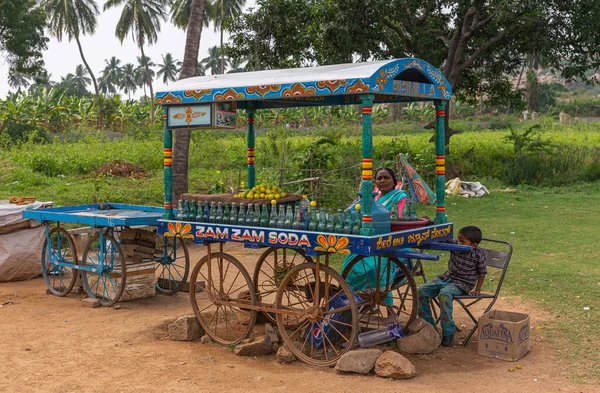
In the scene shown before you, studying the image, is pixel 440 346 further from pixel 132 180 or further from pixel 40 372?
pixel 132 180

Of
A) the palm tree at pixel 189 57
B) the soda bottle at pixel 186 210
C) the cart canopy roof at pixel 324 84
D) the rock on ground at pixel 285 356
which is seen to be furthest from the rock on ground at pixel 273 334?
the palm tree at pixel 189 57

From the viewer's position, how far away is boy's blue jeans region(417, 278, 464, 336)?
568 centimetres

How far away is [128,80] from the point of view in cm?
8919

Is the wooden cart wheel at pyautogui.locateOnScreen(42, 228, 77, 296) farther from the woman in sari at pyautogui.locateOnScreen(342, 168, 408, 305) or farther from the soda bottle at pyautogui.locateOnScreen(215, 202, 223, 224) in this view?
the woman in sari at pyautogui.locateOnScreen(342, 168, 408, 305)

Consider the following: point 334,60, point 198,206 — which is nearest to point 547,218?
point 334,60

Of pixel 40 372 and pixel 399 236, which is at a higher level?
pixel 399 236

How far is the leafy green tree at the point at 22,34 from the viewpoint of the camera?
27.3 metres

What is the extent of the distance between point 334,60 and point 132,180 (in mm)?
5771

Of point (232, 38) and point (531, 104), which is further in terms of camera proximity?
point (531, 104)

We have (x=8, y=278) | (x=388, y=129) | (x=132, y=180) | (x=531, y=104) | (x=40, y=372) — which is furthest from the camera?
(x=531, y=104)

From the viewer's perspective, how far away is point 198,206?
20.1ft

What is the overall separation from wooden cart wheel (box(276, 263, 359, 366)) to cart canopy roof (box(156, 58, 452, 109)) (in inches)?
55.8

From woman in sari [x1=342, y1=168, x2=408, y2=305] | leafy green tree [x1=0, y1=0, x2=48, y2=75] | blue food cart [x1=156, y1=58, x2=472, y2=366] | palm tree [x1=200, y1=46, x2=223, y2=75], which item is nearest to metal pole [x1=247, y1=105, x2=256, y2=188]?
blue food cart [x1=156, y1=58, x2=472, y2=366]

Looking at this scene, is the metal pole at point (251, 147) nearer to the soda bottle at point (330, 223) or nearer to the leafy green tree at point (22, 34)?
the soda bottle at point (330, 223)
